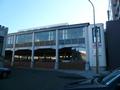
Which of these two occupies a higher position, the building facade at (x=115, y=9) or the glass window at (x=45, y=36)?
the building facade at (x=115, y=9)

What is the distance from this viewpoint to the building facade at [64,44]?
35938mm

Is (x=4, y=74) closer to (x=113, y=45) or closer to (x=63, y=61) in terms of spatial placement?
(x=113, y=45)

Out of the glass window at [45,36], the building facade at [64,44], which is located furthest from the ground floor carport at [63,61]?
the glass window at [45,36]

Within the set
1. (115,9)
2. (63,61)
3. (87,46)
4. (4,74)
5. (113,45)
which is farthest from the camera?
(115,9)

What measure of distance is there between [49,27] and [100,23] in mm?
10929

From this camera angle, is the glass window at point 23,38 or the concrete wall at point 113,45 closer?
the concrete wall at point 113,45

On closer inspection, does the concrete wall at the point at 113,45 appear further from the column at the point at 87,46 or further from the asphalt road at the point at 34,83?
the asphalt road at the point at 34,83

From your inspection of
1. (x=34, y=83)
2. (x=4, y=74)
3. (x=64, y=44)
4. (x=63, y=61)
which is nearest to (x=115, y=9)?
(x=64, y=44)

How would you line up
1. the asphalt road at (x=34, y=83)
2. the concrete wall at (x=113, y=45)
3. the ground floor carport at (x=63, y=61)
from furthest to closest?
1. the ground floor carport at (x=63, y=61)
2. the concrete wall at (x=113, y=45)
3. the asphalt road at (x=34, y=83)

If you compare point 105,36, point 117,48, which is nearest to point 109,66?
point 117,48

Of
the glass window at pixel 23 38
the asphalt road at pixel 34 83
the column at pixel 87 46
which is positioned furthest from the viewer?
the glass window at pixel 23 38

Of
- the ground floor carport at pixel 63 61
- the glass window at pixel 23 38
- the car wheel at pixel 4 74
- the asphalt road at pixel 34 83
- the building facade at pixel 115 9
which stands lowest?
the asphalt road at pixel 34 83

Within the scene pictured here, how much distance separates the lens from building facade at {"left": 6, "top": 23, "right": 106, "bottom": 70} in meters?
35.9

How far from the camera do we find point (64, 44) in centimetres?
3894
